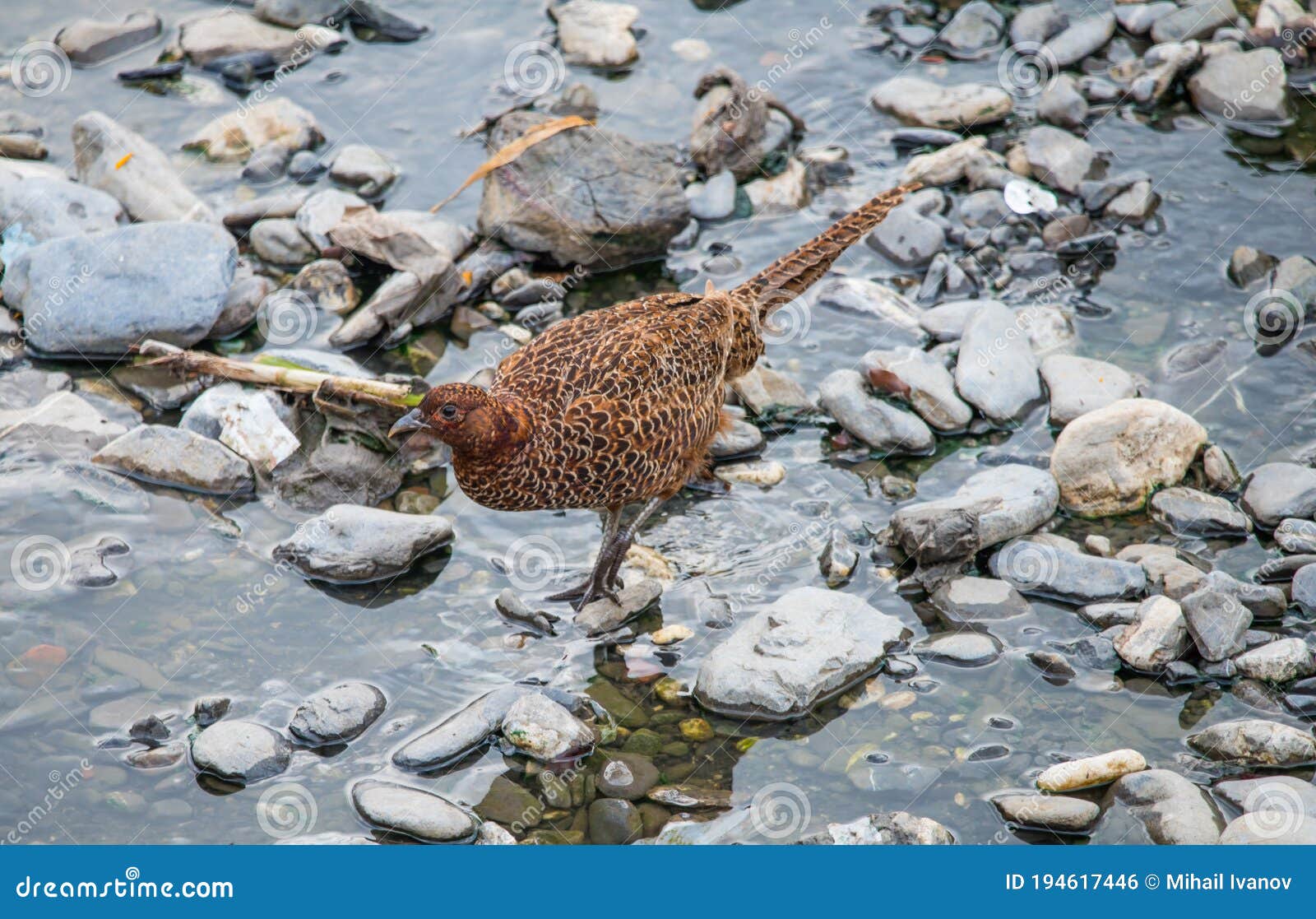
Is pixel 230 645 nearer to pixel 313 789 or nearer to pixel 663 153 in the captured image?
pixel 313 789

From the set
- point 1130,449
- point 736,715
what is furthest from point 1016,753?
point 1130,449

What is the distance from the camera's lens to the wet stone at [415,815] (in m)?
5.82

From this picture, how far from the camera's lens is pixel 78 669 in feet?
21.9

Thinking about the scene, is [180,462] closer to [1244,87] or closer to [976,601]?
[976,601]

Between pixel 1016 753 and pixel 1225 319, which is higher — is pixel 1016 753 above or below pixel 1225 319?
below

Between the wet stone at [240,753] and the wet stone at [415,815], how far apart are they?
0.49 metres

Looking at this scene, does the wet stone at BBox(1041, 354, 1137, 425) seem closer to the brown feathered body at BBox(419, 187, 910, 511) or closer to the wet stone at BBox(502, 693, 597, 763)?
the brown feathered body at BBox(419, 187, 910, 511)

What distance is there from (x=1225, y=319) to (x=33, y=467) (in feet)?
26.3

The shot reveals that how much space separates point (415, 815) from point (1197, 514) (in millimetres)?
4778

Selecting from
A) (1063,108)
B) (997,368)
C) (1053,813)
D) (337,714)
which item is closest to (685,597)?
(337,714)

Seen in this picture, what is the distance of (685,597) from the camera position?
7344 millimetres

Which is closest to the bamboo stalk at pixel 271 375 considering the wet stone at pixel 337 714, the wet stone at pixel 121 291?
the wet stone at pixel 121 291

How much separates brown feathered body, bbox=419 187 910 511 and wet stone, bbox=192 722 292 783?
1.58m

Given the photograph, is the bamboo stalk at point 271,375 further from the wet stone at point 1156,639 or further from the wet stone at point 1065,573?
the wet stone at point 1156,639
